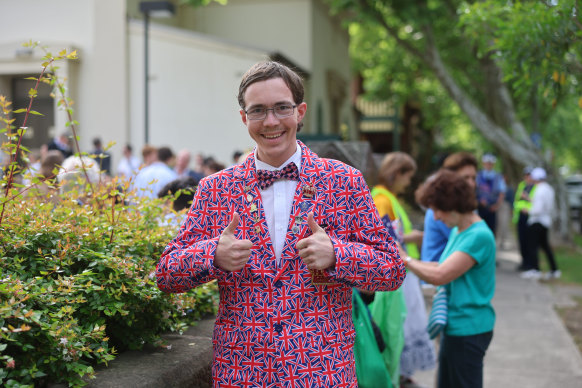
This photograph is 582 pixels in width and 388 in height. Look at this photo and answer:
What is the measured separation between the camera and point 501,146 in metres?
16.0

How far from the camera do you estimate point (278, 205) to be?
2354 mm

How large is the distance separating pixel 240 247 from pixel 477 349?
221cm

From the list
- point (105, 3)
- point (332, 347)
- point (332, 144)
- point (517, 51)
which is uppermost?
point (105, 3)

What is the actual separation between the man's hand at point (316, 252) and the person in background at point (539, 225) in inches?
416

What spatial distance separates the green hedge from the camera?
2.23 metres

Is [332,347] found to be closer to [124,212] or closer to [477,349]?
[124,212]

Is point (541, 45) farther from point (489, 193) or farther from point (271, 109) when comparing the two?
point (489, 193)

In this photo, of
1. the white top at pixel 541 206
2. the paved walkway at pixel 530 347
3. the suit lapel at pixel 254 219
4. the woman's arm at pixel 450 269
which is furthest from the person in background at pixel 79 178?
the white top at pixel 541 206

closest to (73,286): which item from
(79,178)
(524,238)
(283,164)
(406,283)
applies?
(283,164)

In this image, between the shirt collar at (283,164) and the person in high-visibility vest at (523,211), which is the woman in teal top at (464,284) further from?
the person in high-visibility vest at (523,211)

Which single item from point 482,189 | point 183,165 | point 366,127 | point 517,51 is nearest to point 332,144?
point 517,51

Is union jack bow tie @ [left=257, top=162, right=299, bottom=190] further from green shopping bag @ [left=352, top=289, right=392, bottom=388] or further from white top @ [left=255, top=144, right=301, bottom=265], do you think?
green shopping bag @ [left=352, top=289, right=392, bottom=388]

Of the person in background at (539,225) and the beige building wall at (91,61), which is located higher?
the beige building wall at (91,61)

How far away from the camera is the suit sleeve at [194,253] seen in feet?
7.21
